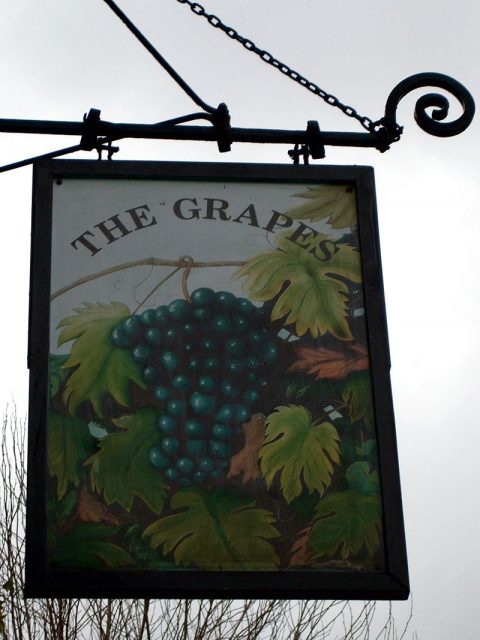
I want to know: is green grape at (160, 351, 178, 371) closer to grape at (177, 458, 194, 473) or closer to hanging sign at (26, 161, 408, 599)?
hanging sign at (26, 161, 408, 599)

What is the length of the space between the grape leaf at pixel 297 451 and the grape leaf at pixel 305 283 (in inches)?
10.2

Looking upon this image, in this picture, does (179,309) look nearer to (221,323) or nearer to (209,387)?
(221,323)

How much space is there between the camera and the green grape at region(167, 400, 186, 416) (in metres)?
3.44

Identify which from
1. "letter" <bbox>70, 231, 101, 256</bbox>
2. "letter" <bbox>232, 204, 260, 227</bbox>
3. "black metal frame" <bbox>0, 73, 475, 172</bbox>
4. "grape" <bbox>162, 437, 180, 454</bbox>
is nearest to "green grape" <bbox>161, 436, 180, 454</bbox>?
"grape" <bbox>162, 437, 180, 454</bbox>

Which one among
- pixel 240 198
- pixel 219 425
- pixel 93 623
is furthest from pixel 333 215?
pixel 93 623

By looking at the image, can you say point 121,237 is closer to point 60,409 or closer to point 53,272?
point 53,272

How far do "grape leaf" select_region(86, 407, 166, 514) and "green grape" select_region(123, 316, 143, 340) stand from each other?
9.2 inches

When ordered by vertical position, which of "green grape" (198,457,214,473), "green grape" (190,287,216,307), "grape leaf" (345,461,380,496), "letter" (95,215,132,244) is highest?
"letter" (95,215,132,244)

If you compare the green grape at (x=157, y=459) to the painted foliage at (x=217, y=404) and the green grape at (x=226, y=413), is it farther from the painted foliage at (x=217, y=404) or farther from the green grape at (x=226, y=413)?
the green grape at (x=226, y=413)

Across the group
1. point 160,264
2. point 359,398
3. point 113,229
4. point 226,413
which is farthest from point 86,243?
point 359,398

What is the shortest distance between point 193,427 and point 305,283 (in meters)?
0.55

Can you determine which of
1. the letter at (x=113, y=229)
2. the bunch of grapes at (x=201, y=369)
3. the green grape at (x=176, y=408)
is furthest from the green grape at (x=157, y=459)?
the letter at (x=113, y=229)

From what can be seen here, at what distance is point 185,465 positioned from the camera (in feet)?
11.2

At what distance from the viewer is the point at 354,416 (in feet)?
11.4
